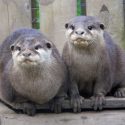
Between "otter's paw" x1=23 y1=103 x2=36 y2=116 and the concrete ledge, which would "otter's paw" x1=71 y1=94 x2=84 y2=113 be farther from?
"otter's paw" x1=23 y1=103 x2=36 y2=116

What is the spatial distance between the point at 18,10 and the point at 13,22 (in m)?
0.10

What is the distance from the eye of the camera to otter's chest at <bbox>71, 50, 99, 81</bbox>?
4262 mm

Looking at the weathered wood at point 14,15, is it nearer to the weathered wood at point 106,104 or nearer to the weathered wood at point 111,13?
the weathered wood at point 111,13

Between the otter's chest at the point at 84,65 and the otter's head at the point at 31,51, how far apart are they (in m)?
0.21

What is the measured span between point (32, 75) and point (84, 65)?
347mm

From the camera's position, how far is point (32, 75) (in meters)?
4.14

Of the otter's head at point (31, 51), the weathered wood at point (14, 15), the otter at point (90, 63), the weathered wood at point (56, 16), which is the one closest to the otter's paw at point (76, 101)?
the otter at point (90, 63)

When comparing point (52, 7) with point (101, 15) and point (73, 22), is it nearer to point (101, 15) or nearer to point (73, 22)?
point (101, 15)

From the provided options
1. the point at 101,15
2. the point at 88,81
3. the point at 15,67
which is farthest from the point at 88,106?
the point at 101,15

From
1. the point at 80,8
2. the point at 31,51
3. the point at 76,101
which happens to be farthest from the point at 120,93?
the point at 80,8

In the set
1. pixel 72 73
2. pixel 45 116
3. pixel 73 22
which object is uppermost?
pixel 73 22

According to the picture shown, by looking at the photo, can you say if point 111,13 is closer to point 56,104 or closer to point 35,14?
point 35,14

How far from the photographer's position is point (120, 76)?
4508 millimetres

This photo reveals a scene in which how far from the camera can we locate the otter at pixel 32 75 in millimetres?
3998
